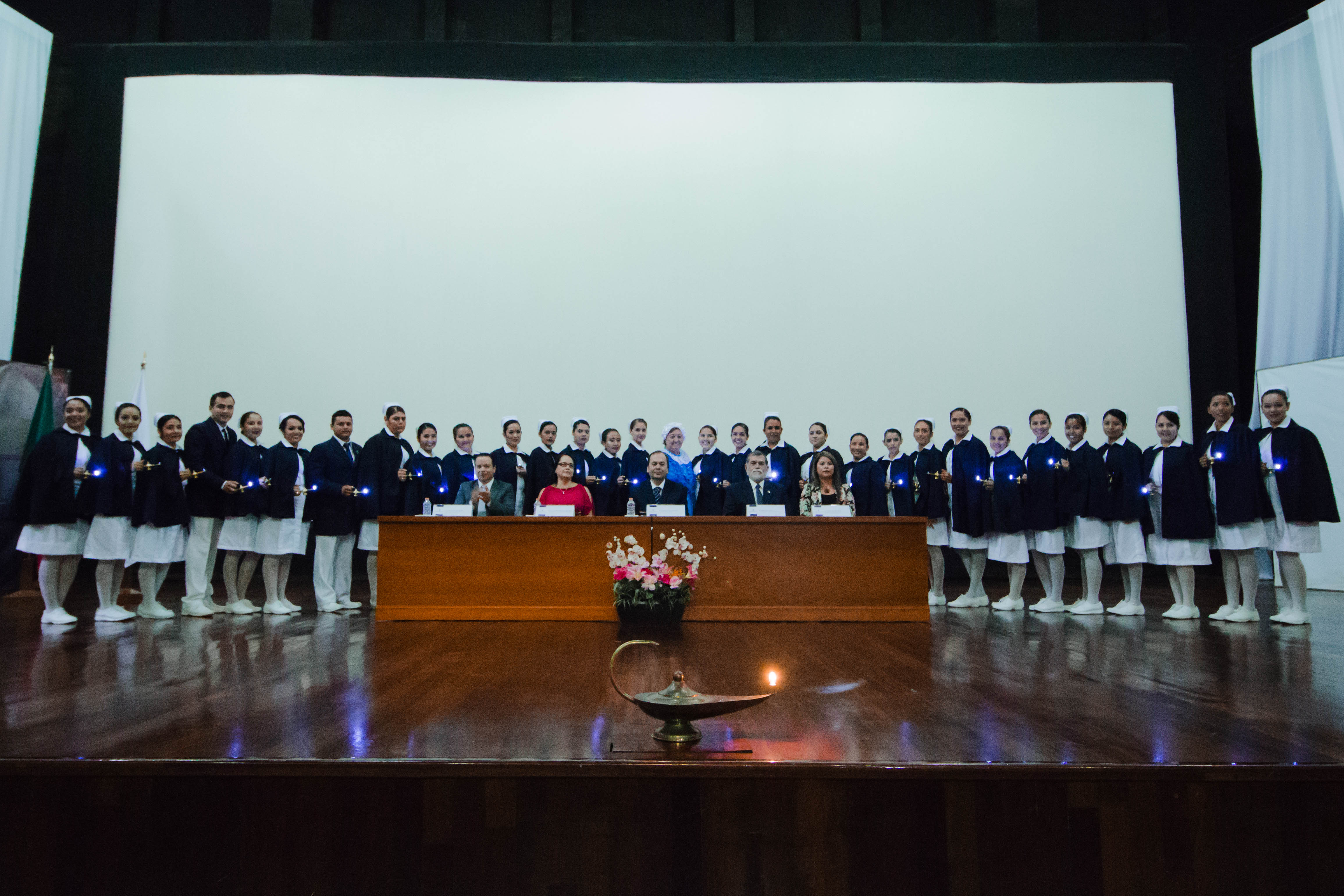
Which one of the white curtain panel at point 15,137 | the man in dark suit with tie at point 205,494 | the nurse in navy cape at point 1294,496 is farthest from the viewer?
the white curtain panel at point 15,137

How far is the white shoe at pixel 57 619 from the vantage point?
512cm

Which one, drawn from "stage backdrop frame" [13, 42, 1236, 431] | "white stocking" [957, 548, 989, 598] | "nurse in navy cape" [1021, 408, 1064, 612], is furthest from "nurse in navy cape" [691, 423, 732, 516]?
"stage backdrop frame" [13, 42, 1236, 431]

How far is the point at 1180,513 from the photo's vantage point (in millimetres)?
5719

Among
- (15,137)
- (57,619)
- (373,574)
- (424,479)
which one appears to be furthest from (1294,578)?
(15,137)

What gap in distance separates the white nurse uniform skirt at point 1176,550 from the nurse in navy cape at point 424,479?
17.0 ft

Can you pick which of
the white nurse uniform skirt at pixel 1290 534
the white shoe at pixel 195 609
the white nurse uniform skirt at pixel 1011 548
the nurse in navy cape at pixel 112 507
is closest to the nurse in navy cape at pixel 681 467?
the white nurse uniform skirt at pixel 1011 548

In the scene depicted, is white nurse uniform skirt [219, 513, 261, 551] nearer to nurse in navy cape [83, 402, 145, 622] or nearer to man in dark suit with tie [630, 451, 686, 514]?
nurse in navy cape [83, 402, 145, 622]

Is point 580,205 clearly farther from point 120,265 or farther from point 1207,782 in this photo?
point 1207,782

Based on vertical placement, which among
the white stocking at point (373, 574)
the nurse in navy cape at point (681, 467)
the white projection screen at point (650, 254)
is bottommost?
the white stocking at point (373, 574)

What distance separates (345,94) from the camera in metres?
7.88

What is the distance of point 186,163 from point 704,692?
749 centimetres

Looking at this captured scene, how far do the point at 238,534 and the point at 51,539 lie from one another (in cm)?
107

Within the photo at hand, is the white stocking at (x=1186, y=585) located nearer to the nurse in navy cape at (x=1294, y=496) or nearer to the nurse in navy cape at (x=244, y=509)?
the nurse in navy cape at (x=1294, y=496)

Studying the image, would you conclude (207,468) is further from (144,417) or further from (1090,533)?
(1090,533)
